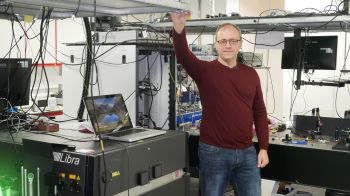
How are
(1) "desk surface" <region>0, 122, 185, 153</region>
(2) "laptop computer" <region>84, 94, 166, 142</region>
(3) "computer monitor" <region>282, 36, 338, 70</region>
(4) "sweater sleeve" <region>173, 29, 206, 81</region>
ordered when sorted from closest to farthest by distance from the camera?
1. (1) "desk surface" <region>0, 122, 185, 153</region>
2. (2) "laptop computer" <region>84, 94, 166, 142</region>
3. (4) "sweater sleeve" <region>173, 29, 206, 81</region>
4. (3) "computer monitor" <region>282, 36, 338, 70</region>

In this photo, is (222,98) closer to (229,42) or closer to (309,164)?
(229,42)

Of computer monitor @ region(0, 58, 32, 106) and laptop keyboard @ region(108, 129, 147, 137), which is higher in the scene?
computer monitor @ region(0, 58, 32, 106)

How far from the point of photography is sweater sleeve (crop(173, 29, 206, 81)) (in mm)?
2057

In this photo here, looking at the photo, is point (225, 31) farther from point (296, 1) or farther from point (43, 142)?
point (296, 1)

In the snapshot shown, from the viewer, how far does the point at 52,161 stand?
1710 millimetres

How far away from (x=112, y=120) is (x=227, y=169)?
26.4 inches

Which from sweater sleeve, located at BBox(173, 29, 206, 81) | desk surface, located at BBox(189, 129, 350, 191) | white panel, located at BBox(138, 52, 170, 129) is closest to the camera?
sweater sleeve, located at BBox(173, 29, 206, 81)

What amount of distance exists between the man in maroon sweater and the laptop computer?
295 millimetres

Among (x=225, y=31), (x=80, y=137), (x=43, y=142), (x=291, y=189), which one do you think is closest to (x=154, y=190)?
(x=80, y=137)

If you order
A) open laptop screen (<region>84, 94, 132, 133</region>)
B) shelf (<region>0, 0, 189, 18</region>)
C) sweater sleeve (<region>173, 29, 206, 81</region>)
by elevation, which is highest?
shelf (<region>0, 0, 189, 18</region>)

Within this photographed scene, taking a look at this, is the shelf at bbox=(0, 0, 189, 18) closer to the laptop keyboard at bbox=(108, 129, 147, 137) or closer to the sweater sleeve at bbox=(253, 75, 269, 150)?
the laptop keyboard at bbox=(108, 129, 147, 137)

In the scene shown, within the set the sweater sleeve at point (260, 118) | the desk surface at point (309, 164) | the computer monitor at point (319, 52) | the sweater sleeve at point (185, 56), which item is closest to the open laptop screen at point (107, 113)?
the sweater sleeve at point (185, 56)

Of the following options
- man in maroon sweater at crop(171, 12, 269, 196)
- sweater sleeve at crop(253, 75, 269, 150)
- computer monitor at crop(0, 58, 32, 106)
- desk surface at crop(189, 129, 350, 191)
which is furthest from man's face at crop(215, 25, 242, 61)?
computer monitor at crop(0, 58, 32, 106)

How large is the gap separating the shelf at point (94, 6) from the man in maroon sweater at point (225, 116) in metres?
0.25
